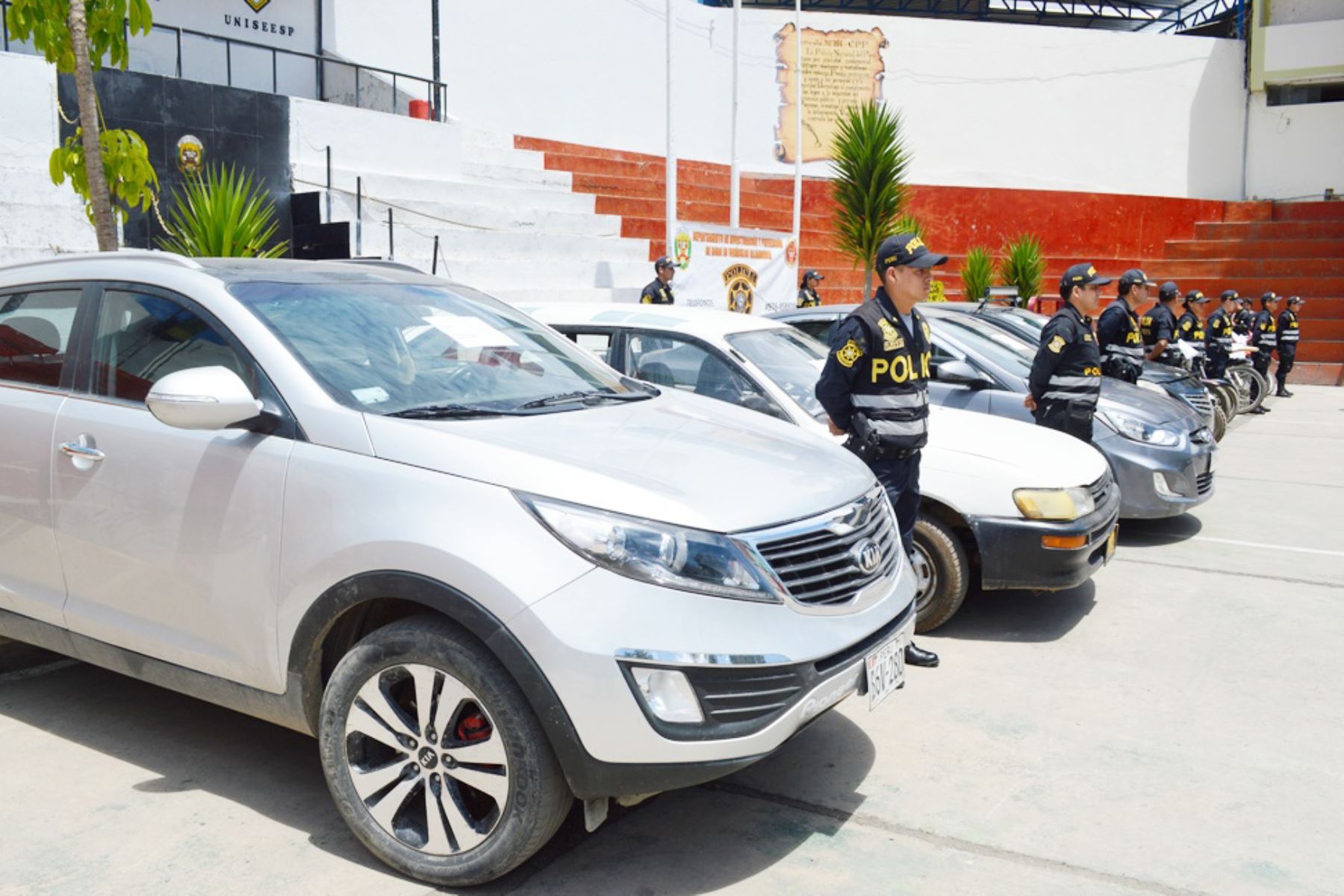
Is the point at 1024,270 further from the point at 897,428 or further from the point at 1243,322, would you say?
the point at 897,428

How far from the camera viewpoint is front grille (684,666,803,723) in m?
2.88

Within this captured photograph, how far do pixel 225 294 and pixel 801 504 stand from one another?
191cm

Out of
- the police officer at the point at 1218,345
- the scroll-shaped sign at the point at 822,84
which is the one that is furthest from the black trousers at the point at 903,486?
the scroll-shaped sign at the point at 822,84

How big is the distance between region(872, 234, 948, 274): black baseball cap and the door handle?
3.01m

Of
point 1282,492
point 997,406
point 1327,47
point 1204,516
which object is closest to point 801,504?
point 997,406

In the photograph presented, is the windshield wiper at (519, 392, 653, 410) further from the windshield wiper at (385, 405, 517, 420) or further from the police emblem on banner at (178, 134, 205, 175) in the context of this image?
the police emblem on banner at (178, 134, 205, 175)

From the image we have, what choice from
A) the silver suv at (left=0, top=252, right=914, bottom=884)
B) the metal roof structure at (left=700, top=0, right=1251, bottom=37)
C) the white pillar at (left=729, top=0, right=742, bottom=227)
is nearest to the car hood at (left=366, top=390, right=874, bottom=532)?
the silver suv at (left=0, top=252, right=914, bottom=884)

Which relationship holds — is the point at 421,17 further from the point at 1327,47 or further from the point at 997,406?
the point at 1327,47

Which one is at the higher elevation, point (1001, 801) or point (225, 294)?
point (225, 294)

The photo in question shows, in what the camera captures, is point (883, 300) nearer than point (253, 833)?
No

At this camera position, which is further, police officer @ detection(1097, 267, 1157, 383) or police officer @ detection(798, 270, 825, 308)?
police officer @ detection(798, 270, 825, 308)

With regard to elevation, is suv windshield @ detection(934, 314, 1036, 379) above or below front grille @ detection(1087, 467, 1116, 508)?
above

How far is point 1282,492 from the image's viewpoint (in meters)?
9.53

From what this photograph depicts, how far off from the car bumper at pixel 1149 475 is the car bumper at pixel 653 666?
4795 mm
